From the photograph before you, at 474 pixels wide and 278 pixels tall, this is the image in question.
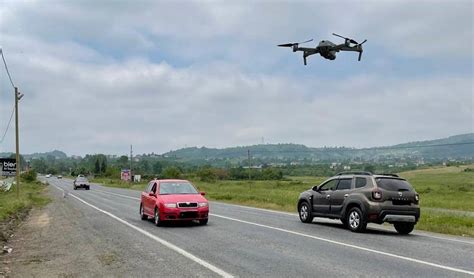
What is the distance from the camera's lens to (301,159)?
194 metres

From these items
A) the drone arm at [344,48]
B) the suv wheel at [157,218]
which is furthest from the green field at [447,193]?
the suv wheel at [157,218]

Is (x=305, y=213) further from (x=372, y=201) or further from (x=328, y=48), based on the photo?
(x=328, y=48)

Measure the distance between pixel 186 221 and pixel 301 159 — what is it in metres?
176

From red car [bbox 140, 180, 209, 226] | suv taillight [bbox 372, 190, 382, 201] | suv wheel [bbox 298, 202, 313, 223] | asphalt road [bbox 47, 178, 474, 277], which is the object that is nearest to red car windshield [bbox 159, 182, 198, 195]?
red car [bbox 140, 180, 209, 226]

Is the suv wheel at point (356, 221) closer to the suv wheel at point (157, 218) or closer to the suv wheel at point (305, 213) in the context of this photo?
the suv wheel at point (305, 213)

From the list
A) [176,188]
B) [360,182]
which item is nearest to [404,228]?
[360,182]

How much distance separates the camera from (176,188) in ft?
60.8

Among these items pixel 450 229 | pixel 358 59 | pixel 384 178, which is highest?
pixel 358 59

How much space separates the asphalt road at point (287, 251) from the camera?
9335 mm

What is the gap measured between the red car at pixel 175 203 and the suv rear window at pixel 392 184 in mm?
5631

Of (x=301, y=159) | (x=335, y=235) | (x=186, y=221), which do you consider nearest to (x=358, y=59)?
(x=335, y=235)

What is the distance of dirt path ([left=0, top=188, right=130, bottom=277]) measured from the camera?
9789mm

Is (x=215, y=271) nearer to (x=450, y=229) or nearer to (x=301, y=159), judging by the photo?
(x=450, y=229)

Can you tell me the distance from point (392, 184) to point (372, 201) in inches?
37.3
